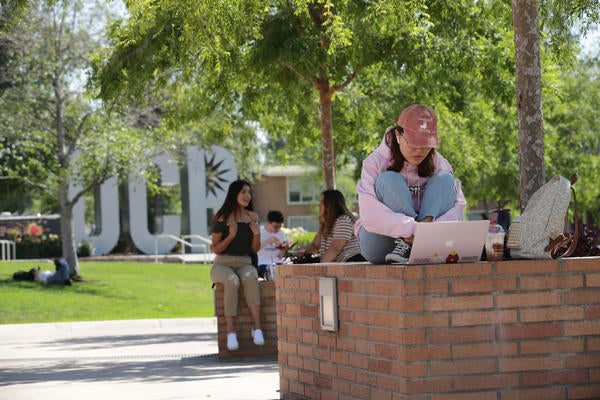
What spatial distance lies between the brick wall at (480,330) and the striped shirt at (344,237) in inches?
173

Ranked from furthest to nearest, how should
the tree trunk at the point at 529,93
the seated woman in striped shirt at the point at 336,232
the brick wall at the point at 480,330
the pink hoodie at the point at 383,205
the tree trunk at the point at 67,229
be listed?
the tree trunk at the point at 67,229 < the seated woman in striped shirt at the point at 336,232 < the tree trunk at the point at 529,93 < the pink hoodie at the point at 383,205 < the brick wall at the point at 480,330

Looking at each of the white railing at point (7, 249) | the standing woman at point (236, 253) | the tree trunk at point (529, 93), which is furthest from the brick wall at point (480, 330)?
the white railing at point (7, 249)

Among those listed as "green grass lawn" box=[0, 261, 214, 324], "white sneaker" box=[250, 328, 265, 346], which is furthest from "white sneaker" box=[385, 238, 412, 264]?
"green grass lawn" box=[0, 261, 214, 324]

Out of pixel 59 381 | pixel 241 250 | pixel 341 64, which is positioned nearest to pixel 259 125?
pixel 341 64

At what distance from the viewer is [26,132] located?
27.0 metres

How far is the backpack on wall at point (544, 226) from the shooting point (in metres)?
6.29

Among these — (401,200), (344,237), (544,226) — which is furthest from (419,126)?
(344,237)

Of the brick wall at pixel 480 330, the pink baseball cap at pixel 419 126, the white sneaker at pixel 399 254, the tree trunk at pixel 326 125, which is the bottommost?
the brick wall at pixel 480 330

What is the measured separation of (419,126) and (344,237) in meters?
4.38

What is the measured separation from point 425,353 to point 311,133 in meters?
12.1

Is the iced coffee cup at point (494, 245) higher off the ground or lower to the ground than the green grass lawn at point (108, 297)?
higher

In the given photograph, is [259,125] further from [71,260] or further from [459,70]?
[71,260]

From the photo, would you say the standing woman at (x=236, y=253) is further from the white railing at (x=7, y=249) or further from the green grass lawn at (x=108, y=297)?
the white railing at (x=7, y=249)

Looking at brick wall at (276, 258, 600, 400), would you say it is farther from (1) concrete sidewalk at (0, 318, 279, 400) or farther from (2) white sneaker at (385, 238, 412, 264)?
(1) concrete sidewalk at (0, 318, 279, 400)
